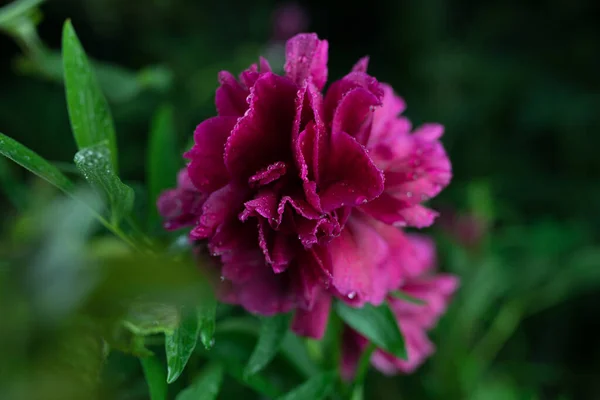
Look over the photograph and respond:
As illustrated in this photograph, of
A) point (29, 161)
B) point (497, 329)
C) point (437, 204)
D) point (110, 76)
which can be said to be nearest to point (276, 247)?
point (29, 161)

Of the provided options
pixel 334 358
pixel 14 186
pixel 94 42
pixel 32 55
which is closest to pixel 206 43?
pixel 94 42

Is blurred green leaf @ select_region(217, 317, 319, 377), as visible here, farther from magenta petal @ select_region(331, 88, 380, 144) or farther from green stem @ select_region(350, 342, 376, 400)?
magenta petal @ select_region(331, 88, 380, 144)

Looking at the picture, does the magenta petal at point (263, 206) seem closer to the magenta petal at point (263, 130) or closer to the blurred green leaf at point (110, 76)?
the magenta petal at point (263, 130)

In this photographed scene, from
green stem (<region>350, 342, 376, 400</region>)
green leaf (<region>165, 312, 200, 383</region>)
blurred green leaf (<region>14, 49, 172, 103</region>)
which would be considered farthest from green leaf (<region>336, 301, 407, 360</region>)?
blurred green leaf (<region>14, 49, 172, 103</region>)

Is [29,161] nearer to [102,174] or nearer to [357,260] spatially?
[102,174]

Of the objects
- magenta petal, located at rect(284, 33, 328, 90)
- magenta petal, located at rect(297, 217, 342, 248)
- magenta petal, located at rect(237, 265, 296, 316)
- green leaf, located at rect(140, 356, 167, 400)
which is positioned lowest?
green leaf, located at rect(140, 356, 167, 400)

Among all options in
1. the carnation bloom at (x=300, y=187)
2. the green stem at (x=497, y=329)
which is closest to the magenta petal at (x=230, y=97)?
the carnation bloom at (x=300, y=187)

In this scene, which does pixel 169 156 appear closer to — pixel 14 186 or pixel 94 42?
pixel 14 186

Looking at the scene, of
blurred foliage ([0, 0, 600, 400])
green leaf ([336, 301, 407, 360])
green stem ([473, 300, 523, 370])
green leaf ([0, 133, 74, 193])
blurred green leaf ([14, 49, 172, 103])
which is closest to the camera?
blurred foliage ([0, 0, 600, 400])
